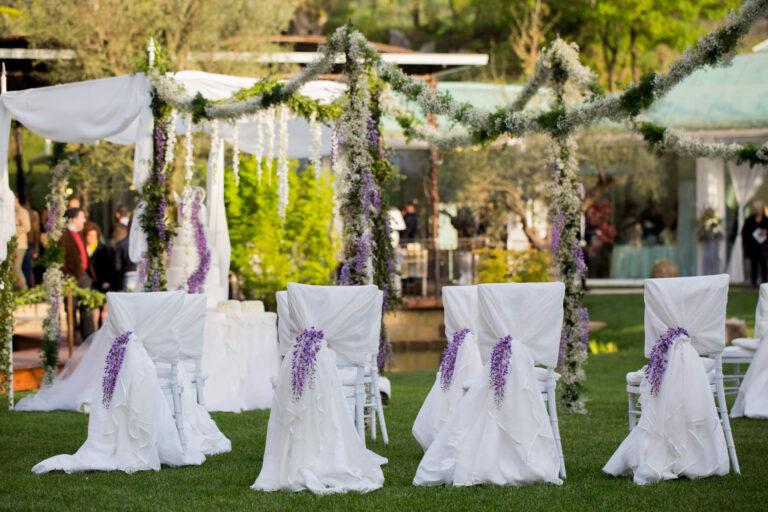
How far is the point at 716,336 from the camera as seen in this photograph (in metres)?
6.09

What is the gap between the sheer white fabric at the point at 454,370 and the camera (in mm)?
6688

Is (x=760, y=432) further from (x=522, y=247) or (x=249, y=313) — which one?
(x=522, y=247)

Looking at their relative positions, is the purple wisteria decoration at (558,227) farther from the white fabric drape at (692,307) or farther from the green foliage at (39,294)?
the green foliage at (39,294)

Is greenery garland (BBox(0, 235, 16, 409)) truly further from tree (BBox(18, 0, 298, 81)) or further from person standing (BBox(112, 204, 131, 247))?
tree (BBox(18, 0, 298, 81))

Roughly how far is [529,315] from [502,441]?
0.77m

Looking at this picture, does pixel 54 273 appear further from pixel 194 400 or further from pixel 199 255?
pixel 194 400

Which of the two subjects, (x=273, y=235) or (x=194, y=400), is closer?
(x=194, y=400)

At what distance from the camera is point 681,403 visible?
5805 millimetres

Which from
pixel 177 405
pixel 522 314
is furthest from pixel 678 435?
pixel 177 405

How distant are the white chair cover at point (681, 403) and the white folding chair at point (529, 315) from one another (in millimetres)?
497

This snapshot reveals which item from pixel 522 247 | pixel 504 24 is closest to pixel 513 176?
pixel 522 247

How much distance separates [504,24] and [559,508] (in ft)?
105

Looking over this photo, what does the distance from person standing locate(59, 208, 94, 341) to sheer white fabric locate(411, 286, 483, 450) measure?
6.50 metres

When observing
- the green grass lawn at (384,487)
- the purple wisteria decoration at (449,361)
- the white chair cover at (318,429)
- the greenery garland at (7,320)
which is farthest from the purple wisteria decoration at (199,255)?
the white chair cover at (318,429)
